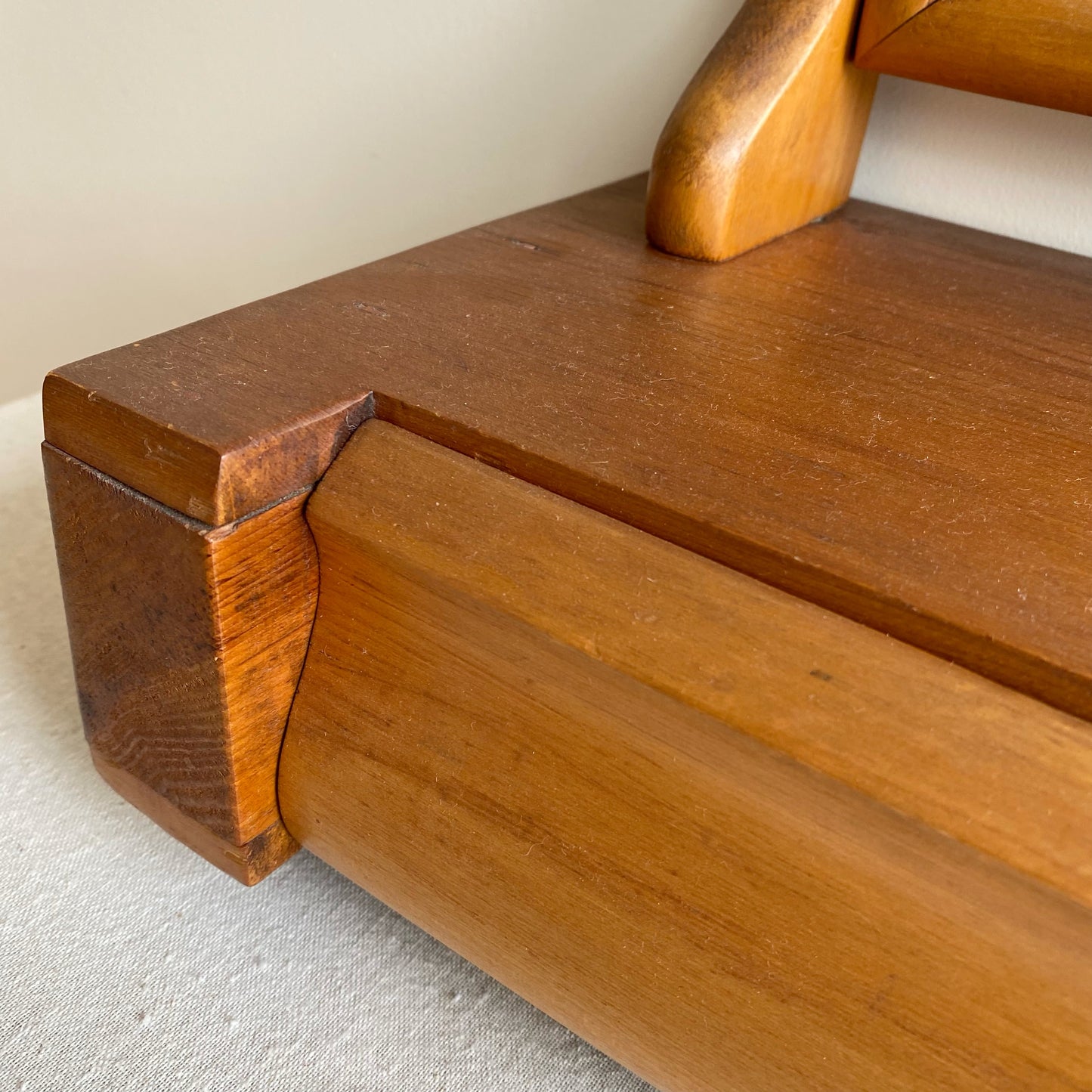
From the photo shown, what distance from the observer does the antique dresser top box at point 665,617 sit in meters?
0.35

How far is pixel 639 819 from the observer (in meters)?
0.41

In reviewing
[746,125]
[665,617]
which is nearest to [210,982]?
[665,617]

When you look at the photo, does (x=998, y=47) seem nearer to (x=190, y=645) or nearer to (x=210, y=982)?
(x=190, y=645)

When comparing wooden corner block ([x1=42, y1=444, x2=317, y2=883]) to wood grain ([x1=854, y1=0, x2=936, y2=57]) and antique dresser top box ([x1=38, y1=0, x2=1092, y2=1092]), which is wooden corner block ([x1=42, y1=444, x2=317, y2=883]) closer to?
antique dresser top box ([x1=38, y1=0, x2=1092, y2=1092])

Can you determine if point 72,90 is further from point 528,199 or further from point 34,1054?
point 34,1054

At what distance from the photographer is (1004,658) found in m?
0.35

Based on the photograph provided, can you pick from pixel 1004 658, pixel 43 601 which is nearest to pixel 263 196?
pixel 43 601

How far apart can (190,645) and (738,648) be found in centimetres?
24

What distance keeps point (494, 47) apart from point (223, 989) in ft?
2.34

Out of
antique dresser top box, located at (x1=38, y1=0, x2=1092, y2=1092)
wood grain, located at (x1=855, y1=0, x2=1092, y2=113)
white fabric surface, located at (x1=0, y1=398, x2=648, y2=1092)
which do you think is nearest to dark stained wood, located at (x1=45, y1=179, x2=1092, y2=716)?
antique dresser top box, located at (x1=38, y1=0, x2=1092, y2=1092)

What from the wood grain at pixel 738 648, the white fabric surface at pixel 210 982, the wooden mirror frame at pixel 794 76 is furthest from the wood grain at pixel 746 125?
the white fabric surface at pixel 210 982

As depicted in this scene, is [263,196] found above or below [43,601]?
above

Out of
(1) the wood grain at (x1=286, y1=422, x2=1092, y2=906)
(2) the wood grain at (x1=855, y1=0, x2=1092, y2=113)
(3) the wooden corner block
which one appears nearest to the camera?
(1) the wood grain at (x1=286, y1=422, x2=1092, y2=906)

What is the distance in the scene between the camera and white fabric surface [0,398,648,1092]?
49 cm
